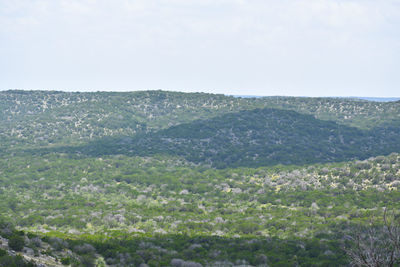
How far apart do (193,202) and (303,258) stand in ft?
83.4

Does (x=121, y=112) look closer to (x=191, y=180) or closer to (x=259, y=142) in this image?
(x=259, y=142)

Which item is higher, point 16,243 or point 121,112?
point 121,112

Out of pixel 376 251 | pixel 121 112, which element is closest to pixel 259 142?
pixel 121 112

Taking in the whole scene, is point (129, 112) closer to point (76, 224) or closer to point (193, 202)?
point (193, 202)

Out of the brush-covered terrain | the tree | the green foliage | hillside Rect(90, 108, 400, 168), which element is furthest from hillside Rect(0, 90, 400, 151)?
the tree

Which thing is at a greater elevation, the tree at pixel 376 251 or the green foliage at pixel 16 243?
the tree at pixel 376 251

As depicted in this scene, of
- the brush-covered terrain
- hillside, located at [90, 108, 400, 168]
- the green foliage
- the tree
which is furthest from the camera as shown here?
hillside, located at [90, 108, 400, 168]

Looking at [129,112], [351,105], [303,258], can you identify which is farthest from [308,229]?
[351,105]

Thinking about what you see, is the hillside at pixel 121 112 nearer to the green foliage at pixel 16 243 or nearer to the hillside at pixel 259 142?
the hillside at pixel 259 142

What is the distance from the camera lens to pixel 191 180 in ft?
200

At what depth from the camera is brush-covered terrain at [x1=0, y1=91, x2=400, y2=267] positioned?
2916cm

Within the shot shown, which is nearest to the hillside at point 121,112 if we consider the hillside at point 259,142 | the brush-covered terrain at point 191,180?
the brush-covered terrain at point 191,180

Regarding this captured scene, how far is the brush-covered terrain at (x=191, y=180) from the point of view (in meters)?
29.2

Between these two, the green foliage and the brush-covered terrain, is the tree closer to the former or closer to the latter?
the brush-covered terrain
